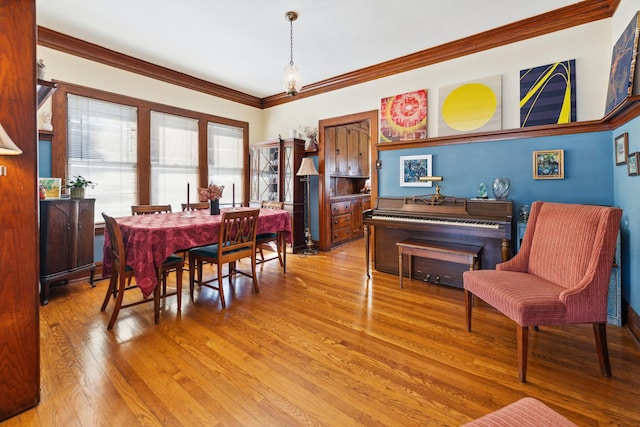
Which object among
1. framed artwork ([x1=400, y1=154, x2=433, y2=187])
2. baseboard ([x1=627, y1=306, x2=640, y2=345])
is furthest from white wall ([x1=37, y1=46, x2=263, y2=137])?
baseboard ([x1=627, y1=306, x2=640, y2=345])

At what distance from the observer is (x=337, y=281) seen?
11.5ft

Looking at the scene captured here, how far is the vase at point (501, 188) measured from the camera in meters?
3.09

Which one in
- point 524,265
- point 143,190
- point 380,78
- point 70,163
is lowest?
point 524,265

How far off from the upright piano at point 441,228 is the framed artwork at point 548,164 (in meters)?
0.52

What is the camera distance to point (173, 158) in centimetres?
451

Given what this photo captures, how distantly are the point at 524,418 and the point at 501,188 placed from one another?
2742mm

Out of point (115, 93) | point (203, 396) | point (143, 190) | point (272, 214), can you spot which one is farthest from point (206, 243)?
point (115, 93)

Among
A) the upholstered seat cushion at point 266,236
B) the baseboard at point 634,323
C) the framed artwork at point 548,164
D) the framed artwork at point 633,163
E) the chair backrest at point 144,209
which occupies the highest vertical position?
the framed artwork at point 548,164

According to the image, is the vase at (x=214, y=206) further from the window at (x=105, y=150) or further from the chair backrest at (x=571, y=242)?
the chair backrest at (x=571, y=242)

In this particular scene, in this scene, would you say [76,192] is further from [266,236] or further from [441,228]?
[441,228]

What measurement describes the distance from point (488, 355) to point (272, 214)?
2527 millimetres

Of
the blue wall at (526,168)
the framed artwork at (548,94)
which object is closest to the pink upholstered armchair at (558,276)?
the blue wall at (526,168)

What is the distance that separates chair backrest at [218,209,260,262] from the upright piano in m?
1.38

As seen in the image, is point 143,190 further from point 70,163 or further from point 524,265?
point 524,265
